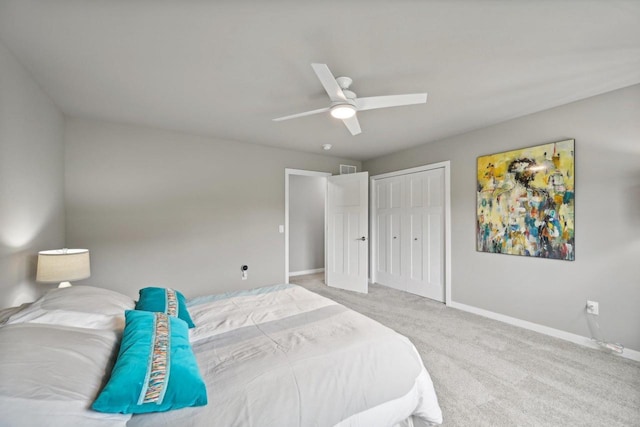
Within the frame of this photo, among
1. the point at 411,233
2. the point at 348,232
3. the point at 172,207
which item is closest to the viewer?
the point at 172,207

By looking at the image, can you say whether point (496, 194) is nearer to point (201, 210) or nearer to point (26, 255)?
point (201, 210)

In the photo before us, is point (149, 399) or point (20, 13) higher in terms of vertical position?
point (20, 13)

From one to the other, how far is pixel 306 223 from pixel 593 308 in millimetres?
4606

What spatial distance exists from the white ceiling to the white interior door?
1771 millimetres

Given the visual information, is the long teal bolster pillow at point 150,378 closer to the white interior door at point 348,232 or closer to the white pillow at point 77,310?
the white pillow at point 77,310

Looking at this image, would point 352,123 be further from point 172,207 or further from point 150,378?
point 172,207

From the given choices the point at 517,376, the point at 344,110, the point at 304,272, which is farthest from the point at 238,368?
the point at 304,272

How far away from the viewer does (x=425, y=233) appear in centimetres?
415

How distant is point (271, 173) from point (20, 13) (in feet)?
9.98

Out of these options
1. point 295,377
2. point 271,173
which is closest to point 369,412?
point 295,377

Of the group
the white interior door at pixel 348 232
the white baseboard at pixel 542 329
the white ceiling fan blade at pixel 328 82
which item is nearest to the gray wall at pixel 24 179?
the white ceiling fan blade at pixel 328 82

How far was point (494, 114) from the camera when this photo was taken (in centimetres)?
302

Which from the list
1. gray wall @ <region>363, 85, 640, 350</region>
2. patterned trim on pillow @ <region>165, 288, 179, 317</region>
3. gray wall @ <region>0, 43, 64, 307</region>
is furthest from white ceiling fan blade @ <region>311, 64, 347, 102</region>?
gray wall @ <region>363, 85, 640, 350</region>

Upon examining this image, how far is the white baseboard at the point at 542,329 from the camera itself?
2396 millimetres
